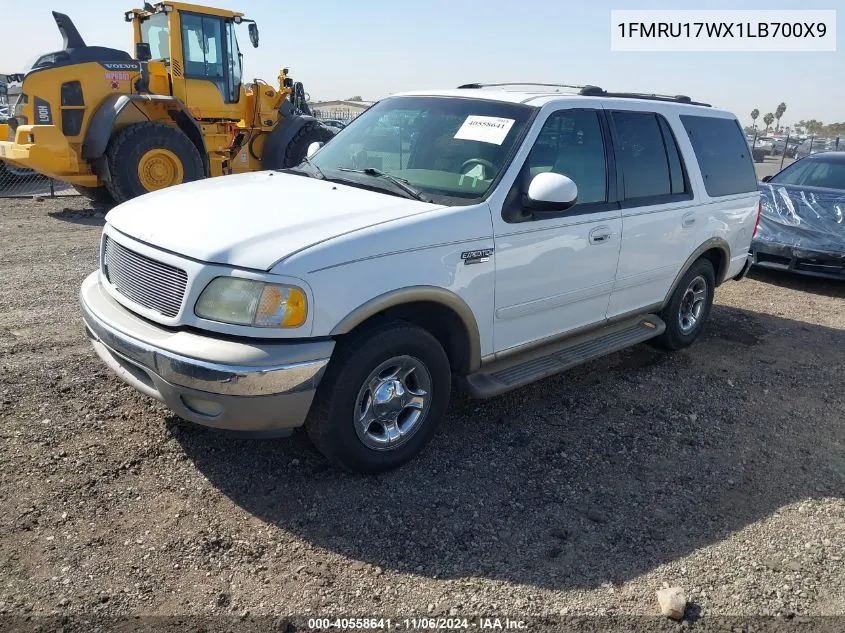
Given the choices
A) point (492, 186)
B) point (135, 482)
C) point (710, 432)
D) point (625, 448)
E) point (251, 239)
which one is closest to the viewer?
point (251, 239)

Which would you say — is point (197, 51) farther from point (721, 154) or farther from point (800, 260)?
point (800, 260)

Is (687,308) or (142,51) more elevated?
(142,51)

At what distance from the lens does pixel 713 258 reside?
18.6 ft

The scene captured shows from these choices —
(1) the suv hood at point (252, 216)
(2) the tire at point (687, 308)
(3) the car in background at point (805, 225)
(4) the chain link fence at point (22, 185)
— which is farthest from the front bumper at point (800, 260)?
(4) the chain link fence at point (22, 185)

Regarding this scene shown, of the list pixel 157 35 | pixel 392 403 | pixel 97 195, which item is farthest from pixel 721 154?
pixel 97 195

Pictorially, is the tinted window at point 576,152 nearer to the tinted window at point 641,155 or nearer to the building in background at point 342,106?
the tinted window at point 641,155

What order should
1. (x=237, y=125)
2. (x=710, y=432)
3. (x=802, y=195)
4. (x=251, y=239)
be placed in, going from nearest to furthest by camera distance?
(x=251, y=239)
(x=710, y=432)
(x=802, y=195)
(x=237, y=125)

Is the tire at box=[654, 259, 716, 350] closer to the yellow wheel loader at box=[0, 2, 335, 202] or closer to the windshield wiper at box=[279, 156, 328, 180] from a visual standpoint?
the windshield wiper at box=[279, 156, 328, 180]

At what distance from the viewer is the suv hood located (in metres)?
2.89

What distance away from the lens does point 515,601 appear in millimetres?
2656

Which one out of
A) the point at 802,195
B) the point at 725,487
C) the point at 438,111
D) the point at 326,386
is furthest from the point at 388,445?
the point at 802,195

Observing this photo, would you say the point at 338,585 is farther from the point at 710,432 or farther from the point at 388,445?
the point at 710,432

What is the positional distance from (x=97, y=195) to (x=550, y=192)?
33.0 ft

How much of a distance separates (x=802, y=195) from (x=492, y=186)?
6.95 metres
